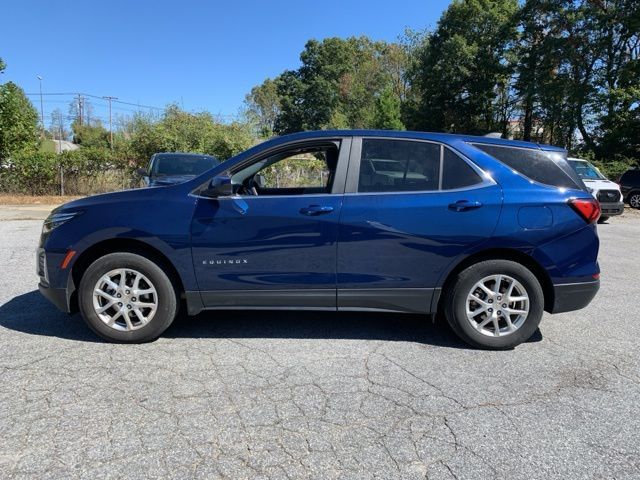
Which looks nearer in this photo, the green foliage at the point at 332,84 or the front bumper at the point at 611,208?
the front bumper at the point at 611,208

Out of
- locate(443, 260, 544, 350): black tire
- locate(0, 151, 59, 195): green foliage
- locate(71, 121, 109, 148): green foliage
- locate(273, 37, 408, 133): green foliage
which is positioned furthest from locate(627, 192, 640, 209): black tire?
locate(71, 121, 109, 148): green foliage

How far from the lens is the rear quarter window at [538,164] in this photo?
157 inches

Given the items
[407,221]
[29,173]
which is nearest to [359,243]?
[407,221]

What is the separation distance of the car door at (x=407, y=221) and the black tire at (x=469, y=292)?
175 millimetres

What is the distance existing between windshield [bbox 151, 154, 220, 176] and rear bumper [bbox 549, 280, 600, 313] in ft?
26.1

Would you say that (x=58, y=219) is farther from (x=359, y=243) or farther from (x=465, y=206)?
(x=465, y=206)

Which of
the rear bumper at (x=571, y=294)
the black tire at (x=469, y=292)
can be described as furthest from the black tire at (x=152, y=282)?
the rear bumper at (x=571, y=294)

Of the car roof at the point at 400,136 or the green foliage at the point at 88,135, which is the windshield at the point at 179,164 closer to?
the car roof at the point at 400,136

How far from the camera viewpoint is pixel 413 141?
4051 millimetres

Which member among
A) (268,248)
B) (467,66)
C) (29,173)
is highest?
(467,66)

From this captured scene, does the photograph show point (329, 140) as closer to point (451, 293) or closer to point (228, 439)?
point (451, 293)

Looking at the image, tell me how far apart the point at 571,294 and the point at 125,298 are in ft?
11.9

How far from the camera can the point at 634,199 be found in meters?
18.2

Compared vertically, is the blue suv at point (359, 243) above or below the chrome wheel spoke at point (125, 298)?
above
